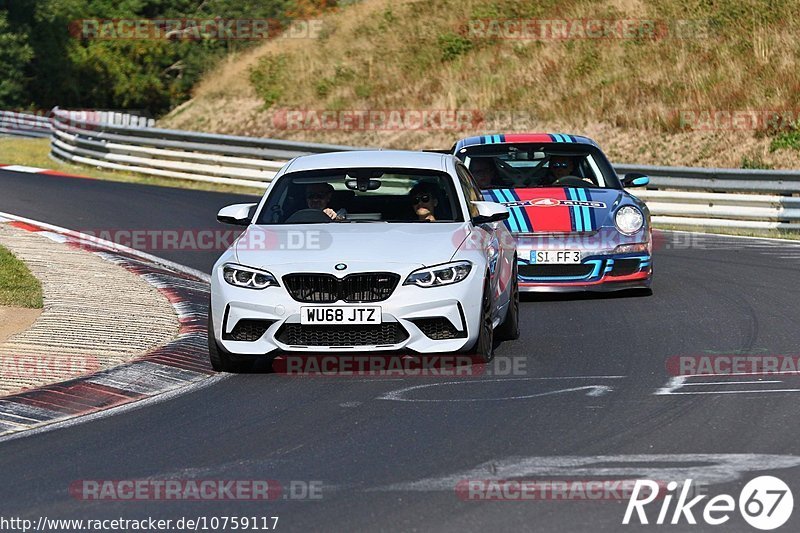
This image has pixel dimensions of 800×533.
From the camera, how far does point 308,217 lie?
10203 mm

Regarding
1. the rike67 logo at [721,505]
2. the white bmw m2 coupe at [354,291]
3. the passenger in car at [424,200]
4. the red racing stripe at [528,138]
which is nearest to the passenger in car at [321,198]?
the white bmw m2 coupe at [354,291]

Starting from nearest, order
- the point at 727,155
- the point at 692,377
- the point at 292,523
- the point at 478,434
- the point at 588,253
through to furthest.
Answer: the point at 292,523 < the point at 478,434 < the point at 692,377 < the point at 588,253 < the point at 727,155

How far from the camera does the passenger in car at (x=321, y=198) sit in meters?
10.5

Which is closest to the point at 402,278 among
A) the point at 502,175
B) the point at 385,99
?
the point at 502,175

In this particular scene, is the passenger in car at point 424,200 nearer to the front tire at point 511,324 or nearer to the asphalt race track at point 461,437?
the front tire at point 511,324

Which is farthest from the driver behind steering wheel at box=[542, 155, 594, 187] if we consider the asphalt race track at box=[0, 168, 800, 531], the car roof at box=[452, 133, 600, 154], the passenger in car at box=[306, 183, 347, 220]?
the passenger in car at box=[306, 183, 347, 220]

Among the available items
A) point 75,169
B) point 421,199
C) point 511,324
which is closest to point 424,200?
point 421,199

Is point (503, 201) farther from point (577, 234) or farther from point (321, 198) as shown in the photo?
point (321, 198)

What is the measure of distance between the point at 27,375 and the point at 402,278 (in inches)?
97.1

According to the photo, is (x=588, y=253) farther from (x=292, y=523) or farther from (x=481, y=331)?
(x=292, y=523)

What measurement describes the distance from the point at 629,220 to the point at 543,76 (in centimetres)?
2169

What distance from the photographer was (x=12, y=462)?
6.89 meters

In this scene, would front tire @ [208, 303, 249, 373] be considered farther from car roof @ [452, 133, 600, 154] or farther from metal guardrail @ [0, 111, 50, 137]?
metal guardrail @ [0, 111, 50, 137]

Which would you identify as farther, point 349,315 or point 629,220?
point 629,220
